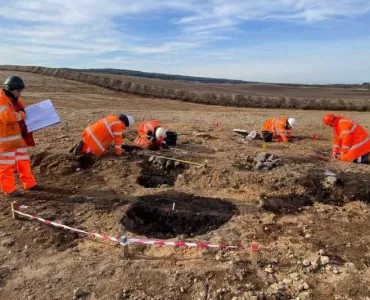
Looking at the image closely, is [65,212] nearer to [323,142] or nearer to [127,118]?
[127,118]

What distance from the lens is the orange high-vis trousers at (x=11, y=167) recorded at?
6.31 metres

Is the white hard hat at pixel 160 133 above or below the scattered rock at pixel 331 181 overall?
above

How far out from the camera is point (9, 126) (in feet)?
20.4

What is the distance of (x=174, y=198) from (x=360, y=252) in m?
3.02

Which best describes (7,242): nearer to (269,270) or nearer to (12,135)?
(12,135)

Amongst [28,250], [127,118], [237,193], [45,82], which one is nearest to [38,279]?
[28,250]

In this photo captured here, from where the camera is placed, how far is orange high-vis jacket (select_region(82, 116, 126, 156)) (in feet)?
26.7

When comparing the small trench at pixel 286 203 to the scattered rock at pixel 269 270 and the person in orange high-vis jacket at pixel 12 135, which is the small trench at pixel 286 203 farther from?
the person in orange high-vis jacket at pixel 12 135

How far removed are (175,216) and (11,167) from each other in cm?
283

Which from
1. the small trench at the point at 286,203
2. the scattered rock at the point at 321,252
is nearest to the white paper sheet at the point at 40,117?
the small trench at the point at 286,203

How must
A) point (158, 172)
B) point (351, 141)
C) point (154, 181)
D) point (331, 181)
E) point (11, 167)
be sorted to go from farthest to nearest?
point (351, 141), point (158, 172), point (154, 181), point (331, 181), point (11, 167)

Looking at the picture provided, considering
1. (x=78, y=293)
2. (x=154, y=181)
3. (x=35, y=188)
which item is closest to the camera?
(x=78, y=293)

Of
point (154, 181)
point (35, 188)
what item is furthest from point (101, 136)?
point (35, 188)

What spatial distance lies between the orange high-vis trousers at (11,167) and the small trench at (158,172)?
2.07 metres
